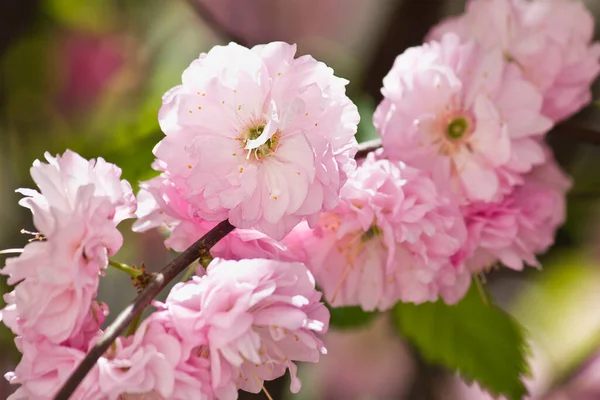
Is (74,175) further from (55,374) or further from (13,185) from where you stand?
(13,185)

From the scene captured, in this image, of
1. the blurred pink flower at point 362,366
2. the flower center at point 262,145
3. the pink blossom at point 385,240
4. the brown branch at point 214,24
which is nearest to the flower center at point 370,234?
the pink blossom at point 385,240

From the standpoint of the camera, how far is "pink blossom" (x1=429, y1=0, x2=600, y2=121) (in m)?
0.55

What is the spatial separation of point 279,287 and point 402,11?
1.89 ft

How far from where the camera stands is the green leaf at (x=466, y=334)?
0.67 m

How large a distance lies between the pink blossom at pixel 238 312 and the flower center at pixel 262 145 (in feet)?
0.21

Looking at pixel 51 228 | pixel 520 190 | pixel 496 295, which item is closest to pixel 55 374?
pixel 51 228

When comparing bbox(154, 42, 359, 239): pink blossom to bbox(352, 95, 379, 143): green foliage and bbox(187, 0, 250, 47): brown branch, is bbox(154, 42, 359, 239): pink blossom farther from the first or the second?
bbox(187, 0, 250, 47): brown branch

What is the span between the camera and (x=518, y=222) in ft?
1.71

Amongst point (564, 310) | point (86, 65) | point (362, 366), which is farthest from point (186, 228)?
point (362, 366)

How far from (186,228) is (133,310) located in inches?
3.3

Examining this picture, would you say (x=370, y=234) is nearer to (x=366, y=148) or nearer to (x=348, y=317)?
(x=366, y=148)

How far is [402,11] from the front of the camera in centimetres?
87

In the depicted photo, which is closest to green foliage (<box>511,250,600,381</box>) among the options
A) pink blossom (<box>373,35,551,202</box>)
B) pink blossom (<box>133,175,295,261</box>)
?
pink blossom (<box>373,35,551,202</box>)

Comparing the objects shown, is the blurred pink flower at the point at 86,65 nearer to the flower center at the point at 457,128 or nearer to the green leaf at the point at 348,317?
the green leaf at the point at 348,317
